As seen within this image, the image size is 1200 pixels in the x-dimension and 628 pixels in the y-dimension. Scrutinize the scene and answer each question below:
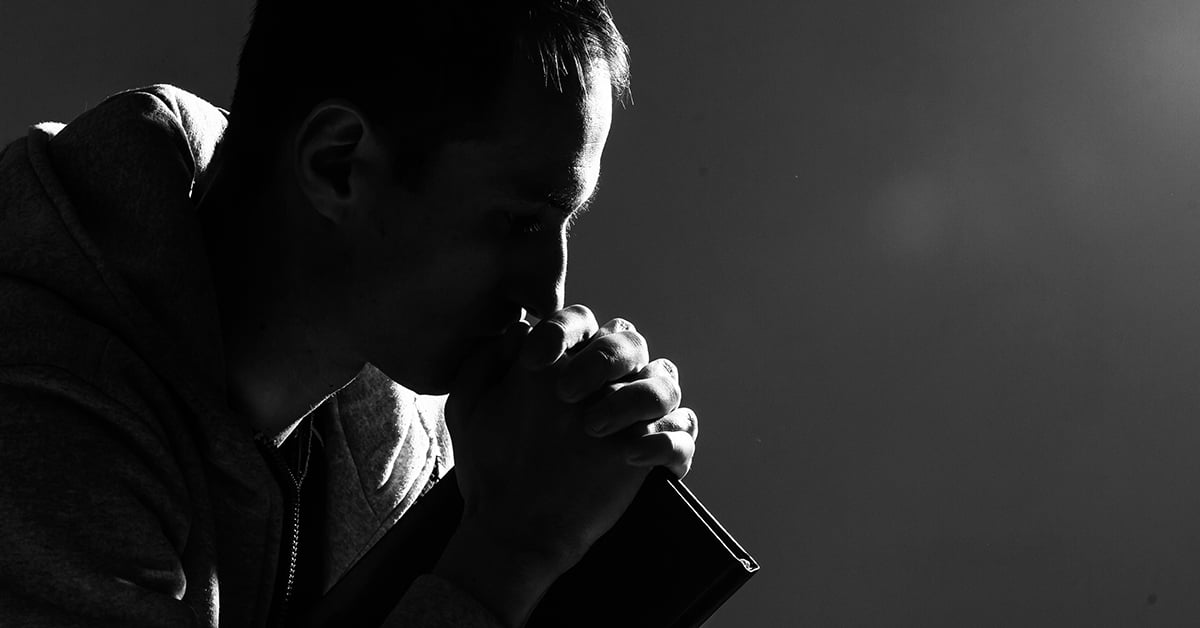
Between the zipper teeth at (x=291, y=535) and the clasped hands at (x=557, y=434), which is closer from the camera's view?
the clasped hands at (x=557, y=434)

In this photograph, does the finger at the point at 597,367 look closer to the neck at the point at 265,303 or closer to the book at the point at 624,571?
the book at the point at 624,571

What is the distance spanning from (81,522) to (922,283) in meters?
1.44

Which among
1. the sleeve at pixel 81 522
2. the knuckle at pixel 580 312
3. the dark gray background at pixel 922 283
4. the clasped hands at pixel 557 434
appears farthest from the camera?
the dark gray background at pixel 922 283

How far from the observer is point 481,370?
0.80 metres

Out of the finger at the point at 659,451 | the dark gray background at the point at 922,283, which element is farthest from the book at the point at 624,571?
the dark gray background at the point at 922,283

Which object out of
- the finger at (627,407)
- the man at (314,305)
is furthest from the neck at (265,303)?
the finger at (627,407)

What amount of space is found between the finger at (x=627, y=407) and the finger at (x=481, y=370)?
3.1 inches

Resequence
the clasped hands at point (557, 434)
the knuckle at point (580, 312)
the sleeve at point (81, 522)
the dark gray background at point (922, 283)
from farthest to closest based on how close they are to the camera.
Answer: the dark gray background at point (922, 283), the knuckle at point (580, 312), the clasped hands at point (557, 434), the sleeve at point (81, 522)

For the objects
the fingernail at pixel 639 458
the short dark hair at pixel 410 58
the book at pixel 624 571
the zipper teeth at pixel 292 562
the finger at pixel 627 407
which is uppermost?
the short dark hair at pixel 410 58

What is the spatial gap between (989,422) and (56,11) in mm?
1486

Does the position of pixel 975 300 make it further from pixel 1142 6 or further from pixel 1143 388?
pixel 1142 6

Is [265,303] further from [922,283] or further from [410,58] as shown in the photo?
[922,283]

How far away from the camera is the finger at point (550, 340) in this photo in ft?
2.53

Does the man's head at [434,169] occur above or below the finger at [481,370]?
above
